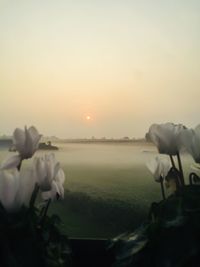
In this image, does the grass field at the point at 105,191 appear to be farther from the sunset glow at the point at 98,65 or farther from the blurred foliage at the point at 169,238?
the blurred foliage at the point at 169,238

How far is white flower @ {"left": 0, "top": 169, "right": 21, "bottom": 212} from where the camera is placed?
52 centimetres

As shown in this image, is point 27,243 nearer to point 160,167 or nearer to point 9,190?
point 9,190

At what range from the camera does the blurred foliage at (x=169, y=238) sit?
49 centimetres

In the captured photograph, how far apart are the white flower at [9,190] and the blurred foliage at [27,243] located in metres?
0.01

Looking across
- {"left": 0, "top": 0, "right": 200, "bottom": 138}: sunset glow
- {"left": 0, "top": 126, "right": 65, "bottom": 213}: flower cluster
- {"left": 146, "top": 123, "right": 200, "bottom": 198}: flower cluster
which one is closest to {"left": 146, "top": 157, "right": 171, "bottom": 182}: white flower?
{"left": 146, "top": 123, "right": 200, "bottom": 198}: flower cluster

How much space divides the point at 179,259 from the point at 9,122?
2.27ft

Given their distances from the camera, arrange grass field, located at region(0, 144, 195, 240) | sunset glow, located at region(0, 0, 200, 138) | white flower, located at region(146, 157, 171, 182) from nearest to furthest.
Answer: white flower, located at region(146, 157, 171, 182), grass field, located at region(0, 144, 195, 240), sunset glow, located at region(0, 0, 200, 138)

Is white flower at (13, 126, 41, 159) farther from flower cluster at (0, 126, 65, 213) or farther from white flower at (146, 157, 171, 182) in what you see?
white flower at (146, 157, 171, 182)

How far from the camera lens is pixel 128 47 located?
1.03 m

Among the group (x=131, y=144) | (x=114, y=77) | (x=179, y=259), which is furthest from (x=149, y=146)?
(x=179, y=259)

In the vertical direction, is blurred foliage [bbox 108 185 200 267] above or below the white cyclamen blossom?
below

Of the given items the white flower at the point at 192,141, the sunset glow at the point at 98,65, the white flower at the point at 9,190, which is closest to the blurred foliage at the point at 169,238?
the white flower at the point at 192,141

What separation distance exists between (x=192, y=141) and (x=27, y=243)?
28 centimetres

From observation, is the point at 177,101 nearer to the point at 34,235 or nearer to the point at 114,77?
the point at 114,77
